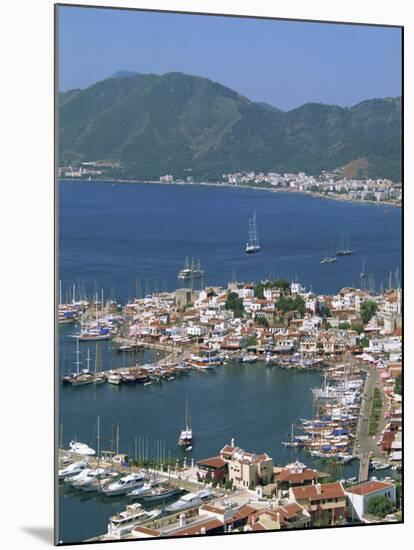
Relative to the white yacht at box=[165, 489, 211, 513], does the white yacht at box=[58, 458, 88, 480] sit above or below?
above

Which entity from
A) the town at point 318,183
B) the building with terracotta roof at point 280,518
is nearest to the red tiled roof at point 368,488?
the building with terracotta roof at point 280,518

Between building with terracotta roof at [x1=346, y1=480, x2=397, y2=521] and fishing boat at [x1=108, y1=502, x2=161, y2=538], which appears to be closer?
fishing boat at [x1=108, y1=502, x2=161, y2=538]

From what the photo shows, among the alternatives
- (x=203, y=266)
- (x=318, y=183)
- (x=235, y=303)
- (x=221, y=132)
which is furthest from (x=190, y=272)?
(x=318, y=183)

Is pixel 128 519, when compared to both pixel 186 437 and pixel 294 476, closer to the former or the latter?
pixel 186 437

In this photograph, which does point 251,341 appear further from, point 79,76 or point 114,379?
point 79,76

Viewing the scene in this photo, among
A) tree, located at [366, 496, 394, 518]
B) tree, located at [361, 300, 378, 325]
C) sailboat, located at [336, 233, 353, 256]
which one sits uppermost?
sailboat, located at [336, 233, 353, 256]

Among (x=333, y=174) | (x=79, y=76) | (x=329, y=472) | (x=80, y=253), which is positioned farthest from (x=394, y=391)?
(x=79, y=76)

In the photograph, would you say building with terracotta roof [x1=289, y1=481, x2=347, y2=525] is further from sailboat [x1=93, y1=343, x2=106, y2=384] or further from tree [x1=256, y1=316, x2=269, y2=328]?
sailboat [x1=93, y1=343, x2=106, y2=384]

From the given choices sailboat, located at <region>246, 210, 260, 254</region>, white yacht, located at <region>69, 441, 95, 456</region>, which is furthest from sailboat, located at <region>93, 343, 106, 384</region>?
sailboat, located at <region>246, 210, 260, 254</region>
